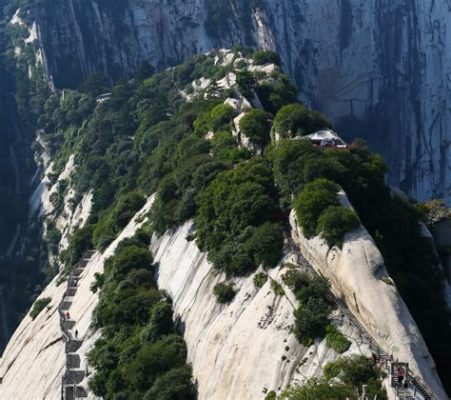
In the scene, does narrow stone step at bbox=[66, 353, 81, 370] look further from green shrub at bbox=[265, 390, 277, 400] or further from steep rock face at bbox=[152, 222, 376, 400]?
green shrub at bbox=[265, 390, 277, 400]

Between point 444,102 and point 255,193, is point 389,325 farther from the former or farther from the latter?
point 444,102

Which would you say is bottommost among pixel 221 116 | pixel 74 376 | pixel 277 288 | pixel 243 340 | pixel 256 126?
pixel 74 376

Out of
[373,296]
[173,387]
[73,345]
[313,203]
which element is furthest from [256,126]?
[373,296]

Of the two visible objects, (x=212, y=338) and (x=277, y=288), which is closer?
(x=277, y=288)

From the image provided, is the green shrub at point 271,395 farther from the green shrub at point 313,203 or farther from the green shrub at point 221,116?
the green shrub at point 221,116

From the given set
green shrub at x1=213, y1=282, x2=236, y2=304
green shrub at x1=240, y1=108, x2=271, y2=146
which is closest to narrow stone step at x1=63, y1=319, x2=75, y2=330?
green shrub at x1=213, y1=282, x2=236, y2=304

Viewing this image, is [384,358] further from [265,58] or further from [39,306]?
[265,58]
